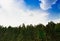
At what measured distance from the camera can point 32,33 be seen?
32.5 meters

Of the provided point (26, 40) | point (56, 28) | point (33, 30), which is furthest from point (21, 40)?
point (56, 28)

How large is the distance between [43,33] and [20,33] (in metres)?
4.24

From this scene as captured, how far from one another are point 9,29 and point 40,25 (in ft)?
18.8

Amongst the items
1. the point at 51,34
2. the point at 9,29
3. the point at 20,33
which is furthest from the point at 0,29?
the point at 51,34

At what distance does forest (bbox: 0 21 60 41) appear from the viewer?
30.8 meters

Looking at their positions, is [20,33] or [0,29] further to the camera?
[0,29]

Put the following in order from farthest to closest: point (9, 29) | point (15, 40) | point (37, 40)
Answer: point (9, 29), point (15, 40), point (37, 40)

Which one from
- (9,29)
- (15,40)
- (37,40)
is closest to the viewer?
(37,40)

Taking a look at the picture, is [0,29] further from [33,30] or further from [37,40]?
[37,40]

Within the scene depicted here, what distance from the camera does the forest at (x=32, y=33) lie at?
30.8 meters

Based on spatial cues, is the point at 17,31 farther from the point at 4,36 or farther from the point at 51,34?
the point at 51,34

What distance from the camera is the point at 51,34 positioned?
30.9 meters

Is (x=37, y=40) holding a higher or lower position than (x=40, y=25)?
lower

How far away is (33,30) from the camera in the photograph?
109 ft
